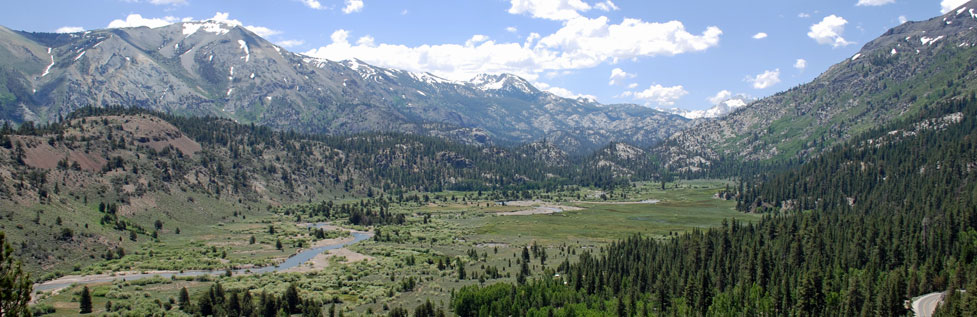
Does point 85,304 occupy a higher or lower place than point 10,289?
lower

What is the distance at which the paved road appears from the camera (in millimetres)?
77812

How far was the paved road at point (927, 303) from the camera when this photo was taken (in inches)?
3063

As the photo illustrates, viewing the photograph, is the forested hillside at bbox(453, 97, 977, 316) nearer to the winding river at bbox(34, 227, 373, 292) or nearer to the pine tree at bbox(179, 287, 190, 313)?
the pine tree at bbox(179, 287, 190, 313)

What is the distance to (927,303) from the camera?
82.8 m

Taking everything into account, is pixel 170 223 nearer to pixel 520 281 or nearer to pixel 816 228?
pixel 520 281

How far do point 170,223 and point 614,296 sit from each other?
435 ft

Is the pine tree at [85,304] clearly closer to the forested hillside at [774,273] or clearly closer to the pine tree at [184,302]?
the pine tree at [184,302]

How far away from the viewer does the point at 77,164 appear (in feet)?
555

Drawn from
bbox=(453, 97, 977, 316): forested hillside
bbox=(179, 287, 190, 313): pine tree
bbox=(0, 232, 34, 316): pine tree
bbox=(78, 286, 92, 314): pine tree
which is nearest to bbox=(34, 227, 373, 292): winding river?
bbox=(78, 286, 92, 314): pine tree

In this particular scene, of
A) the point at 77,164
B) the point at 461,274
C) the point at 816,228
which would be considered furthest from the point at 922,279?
the point at 77,164

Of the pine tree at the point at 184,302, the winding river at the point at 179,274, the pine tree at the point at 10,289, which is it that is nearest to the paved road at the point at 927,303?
the pine tree at the point at 10,289

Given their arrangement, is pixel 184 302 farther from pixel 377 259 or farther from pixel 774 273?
pixel 774 273

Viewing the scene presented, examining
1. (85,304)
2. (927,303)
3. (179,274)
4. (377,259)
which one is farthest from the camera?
(377,259)

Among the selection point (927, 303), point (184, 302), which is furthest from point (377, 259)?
point (927, 303)
